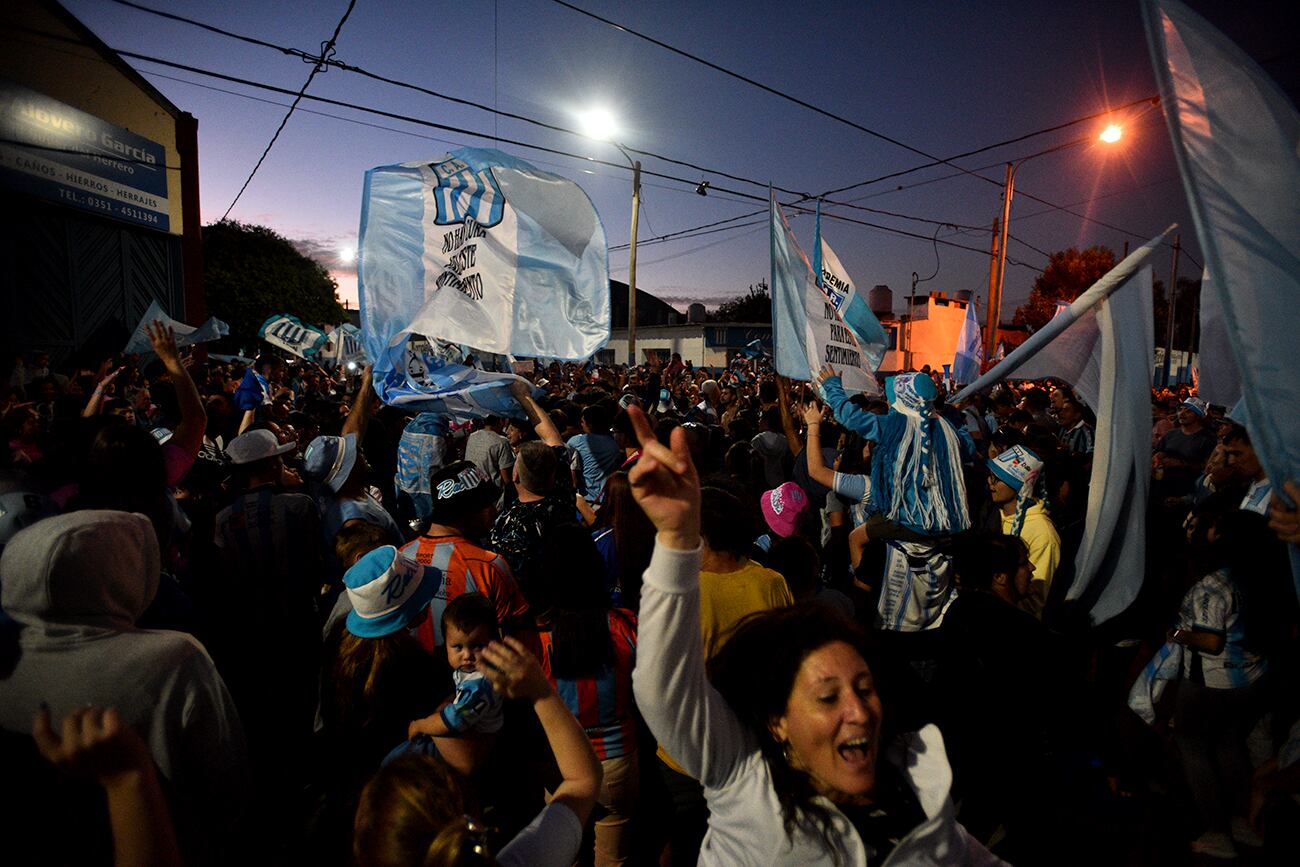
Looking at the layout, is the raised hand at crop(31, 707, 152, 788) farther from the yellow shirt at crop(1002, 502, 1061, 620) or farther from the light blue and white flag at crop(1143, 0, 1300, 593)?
the yellow shirt at crop(1002, 502, 1061, 620)

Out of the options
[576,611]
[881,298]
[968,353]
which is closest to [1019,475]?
[576,611]

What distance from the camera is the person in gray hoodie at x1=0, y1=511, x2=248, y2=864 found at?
152 cm

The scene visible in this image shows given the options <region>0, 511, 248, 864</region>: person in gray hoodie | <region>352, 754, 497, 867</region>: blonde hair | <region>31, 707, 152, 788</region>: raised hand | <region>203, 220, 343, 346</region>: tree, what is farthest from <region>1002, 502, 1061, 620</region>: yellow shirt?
<region>203, 220, 343, 346</region>: tree

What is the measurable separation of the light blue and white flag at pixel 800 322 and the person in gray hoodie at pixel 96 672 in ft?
16.4

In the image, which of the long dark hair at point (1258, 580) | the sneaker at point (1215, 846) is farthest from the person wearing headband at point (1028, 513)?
the sneaker at point (1215, 846)

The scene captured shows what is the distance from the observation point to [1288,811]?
3029mm

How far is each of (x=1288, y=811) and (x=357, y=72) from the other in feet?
39.8

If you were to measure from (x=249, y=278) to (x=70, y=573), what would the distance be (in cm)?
4430

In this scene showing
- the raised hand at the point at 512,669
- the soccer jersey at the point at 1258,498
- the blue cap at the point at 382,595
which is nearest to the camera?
the raised hand at the point at 512,669

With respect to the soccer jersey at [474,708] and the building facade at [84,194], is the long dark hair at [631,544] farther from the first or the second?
the building facade at [84,194]

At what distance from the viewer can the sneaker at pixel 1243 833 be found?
3.13 meters

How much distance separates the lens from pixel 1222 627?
119 inches

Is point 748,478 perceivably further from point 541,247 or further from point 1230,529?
point 1230,529

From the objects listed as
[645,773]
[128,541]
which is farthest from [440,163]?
[645,773]
